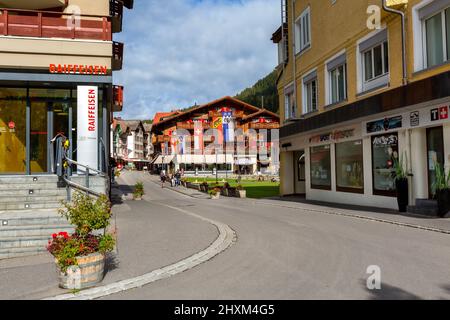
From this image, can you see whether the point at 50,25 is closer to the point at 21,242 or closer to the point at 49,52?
the point at 49,52

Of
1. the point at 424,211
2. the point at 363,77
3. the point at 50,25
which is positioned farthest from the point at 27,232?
the point at 363,77

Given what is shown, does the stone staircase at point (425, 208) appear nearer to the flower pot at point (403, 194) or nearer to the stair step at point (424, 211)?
the stair step at point (424, 211)

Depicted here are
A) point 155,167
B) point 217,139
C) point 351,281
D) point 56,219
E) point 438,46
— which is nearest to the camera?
point 351,281

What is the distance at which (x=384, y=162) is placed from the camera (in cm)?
1562

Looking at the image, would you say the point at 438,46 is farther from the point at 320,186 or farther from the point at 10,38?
the point at 10,38

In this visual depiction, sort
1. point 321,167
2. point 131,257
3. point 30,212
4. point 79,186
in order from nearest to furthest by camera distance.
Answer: point 131,257
point 30,212
point 79,186
point 321,167

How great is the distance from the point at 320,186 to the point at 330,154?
2074 millimetres

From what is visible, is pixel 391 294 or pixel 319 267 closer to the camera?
pixel 391 294

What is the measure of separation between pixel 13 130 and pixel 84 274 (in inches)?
535

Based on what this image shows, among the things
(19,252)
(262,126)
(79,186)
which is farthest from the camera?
(262,126)

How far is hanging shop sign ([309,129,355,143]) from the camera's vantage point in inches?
706

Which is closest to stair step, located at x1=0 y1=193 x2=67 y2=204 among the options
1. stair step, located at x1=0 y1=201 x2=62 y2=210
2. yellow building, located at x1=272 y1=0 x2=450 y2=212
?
stair step, located at x1=0 y1=201 x2=62 y2=210

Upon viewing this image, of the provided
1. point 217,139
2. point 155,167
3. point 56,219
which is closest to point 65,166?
point 56,219

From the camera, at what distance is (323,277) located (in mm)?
6062
